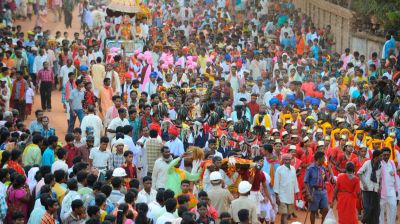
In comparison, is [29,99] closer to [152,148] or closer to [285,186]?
[152,148]

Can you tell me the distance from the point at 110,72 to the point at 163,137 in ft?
13.3

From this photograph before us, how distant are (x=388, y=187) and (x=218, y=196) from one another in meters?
3.72

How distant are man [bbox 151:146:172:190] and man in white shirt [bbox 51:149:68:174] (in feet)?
4.72

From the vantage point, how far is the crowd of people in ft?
50.1

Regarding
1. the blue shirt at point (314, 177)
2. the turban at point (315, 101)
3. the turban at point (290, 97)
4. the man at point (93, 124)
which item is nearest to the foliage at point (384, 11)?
the turban at point (315, 101)

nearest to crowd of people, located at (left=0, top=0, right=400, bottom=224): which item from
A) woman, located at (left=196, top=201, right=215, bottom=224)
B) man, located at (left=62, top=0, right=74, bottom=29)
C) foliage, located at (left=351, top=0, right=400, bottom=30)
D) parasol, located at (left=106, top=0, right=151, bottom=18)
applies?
woman, located at (left=196, top=201, right=215, bottom=224)

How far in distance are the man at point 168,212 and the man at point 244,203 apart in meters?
1.55

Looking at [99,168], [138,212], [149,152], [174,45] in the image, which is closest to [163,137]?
[149,152]

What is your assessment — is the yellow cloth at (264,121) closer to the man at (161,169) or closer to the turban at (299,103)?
the turban at (299,103)

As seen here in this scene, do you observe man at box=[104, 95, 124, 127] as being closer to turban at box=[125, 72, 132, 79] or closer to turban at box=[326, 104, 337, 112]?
turban at box=[125, 72, 132, 79]

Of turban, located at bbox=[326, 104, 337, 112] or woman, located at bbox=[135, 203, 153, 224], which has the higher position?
woman, located at bbox=[135, 203, 153, 224]

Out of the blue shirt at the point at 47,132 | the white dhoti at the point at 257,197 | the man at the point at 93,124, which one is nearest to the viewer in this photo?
the white dhoti at the point at 257,197

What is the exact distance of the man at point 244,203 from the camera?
15.5m

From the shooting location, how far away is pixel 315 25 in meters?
35.6
